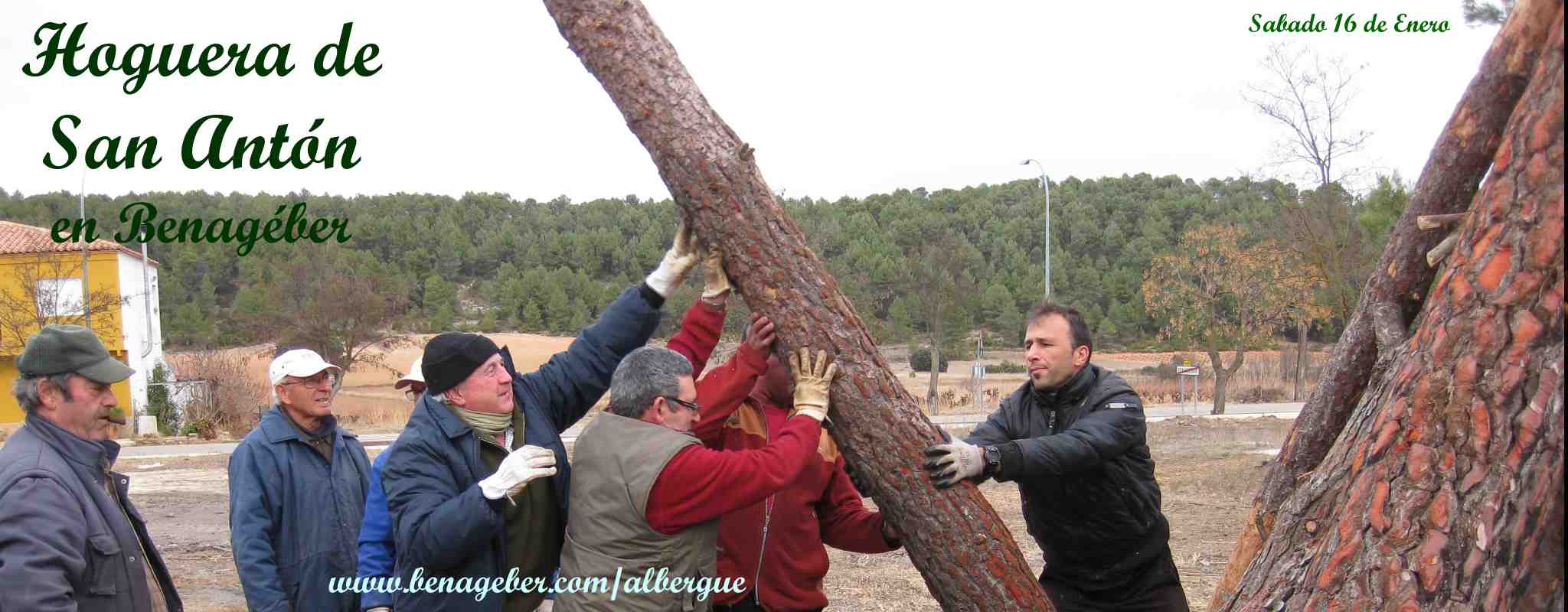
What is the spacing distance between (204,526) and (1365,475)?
10.8 metres

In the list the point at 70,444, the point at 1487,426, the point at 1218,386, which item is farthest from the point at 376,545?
the point at 1218,386

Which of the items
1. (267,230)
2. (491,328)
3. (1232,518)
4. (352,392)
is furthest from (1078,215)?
(267,230)

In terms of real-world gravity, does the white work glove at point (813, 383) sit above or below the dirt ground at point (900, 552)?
above

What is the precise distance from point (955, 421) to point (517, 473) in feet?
64.5

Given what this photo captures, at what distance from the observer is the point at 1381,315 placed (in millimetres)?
3047

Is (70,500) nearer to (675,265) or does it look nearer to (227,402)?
(675,265)

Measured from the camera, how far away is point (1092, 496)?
364 cm

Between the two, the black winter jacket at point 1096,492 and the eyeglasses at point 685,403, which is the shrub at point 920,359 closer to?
the black winter jacket at point 1096,492

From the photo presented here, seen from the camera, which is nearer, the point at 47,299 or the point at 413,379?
the point at 413,379

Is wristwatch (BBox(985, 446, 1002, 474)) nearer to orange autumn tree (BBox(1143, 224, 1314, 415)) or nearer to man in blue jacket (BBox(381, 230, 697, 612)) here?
man in blue jacket (BBox(381, 230, 697, 612))

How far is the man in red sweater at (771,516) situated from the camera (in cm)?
329

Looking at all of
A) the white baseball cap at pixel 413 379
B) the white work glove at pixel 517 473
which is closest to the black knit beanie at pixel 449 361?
the white work glove at pixel 517 473

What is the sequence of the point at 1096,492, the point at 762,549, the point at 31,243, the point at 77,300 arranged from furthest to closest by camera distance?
the point at 31,243 < the point at 77,300 < the point at 1096,492 < the point at 762,549

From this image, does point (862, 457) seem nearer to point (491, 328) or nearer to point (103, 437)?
point (103, 437)
